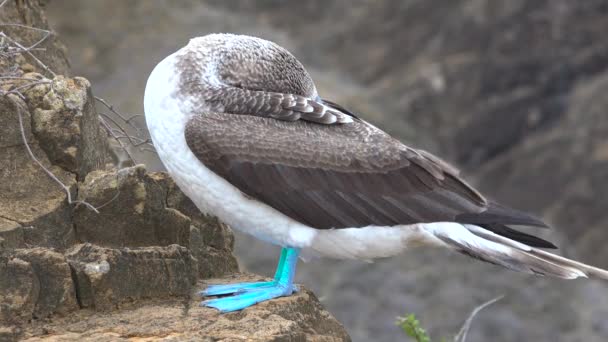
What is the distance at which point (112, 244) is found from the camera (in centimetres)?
749

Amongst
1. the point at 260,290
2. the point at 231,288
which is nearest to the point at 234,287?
the point at 231,288

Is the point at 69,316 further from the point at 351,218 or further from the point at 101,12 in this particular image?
the point at 101,12

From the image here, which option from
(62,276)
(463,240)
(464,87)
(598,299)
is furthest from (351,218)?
(464,87)

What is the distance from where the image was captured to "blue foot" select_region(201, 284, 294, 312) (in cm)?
723

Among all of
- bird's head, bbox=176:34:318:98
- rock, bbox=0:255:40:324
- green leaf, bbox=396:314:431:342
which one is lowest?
rock, bbox=0:255:40:324

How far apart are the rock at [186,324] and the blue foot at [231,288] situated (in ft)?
0.30

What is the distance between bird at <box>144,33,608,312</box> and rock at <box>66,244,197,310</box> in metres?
0.26

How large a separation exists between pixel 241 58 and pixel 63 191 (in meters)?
1.38

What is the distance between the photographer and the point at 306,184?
762 cm

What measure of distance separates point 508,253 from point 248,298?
1.51 metres

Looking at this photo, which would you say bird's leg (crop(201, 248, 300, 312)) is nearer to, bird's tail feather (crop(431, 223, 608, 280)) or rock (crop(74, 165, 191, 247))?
rock (crop(74, 165, 191, 247))

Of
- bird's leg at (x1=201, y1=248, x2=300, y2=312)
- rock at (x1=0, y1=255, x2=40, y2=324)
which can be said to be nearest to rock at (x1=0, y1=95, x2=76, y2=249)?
rock at (x1=0, y1=255, x2=40, y2=324)

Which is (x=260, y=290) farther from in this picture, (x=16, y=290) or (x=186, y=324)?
(x=16, y=290)

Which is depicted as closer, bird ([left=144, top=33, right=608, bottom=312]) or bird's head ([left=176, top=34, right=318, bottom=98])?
bird ([left=144, top=33, right=608, bottom=312])
